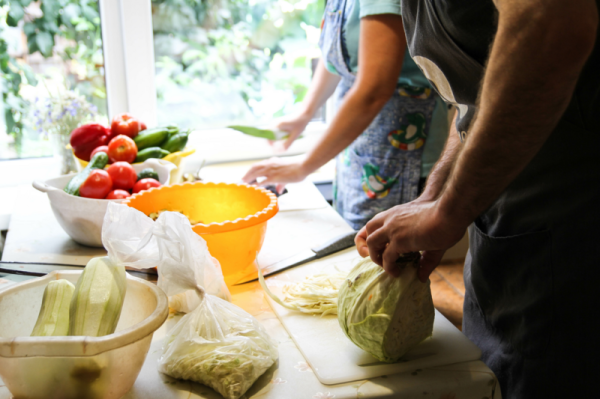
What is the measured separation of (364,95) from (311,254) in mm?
471

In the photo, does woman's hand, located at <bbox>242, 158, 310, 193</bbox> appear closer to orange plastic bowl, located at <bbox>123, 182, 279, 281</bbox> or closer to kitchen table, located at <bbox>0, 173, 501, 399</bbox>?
kitchen table, located at <bbox>0, 173, 501, 399</bbox>

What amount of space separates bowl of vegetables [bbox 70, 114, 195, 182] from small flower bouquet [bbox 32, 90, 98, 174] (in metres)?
0.27

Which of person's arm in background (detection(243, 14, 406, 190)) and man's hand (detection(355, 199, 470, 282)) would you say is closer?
man's hand (detection(355, 199, 470, 282))

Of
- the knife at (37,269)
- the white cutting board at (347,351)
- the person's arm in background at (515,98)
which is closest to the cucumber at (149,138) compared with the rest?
the knife at (37,269)

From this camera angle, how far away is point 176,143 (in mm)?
1511

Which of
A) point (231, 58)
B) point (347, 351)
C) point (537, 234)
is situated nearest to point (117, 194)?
point (347, 351)

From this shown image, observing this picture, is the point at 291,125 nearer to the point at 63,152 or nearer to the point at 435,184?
the point at 63,152

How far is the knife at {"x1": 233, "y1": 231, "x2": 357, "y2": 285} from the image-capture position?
1.04 metres

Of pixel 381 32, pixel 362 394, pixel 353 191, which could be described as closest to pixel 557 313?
pixel 362 394

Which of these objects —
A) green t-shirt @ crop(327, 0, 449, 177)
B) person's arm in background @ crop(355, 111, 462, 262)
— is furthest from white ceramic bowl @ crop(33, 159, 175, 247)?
green t-shirt @ crop(327, 0, 449, 177)

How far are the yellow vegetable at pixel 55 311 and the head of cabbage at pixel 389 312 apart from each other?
380 mm

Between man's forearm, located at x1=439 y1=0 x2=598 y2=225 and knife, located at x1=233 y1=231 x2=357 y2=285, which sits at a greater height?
man's forearm, located at x1=439 y1=0 x2=598 y2=225

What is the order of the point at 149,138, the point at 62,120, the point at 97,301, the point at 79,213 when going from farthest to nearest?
the point at 62,120 < the point at 149,138 < the point at 79,213 < the point at 97,301

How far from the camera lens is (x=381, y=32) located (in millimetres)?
1226
